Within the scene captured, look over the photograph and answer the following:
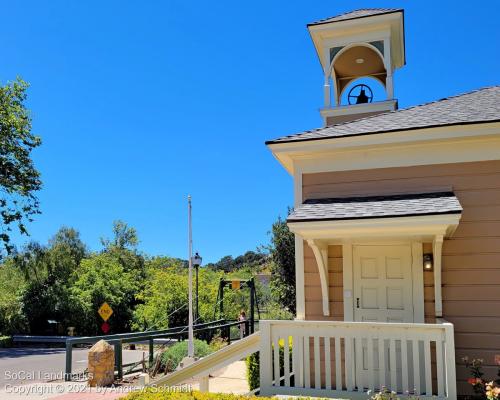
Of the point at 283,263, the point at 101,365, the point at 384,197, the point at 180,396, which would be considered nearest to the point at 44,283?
A: the point at 283,263

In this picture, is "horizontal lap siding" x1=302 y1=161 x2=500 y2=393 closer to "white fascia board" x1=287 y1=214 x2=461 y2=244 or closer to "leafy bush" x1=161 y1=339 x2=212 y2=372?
"white fascia board" x1=287 y1=214 x2=461 y2=244

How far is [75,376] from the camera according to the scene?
34.3 ft

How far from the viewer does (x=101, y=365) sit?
9555 millimetres

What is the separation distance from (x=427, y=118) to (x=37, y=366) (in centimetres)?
1277

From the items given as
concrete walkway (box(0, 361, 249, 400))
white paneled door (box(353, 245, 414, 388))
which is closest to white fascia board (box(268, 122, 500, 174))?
white paneled door (box(353, 245, 414, 388))

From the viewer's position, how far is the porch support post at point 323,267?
21.4 ft

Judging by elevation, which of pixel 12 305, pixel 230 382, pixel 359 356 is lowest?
pixel 230 382

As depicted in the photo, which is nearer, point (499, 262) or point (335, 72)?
point (499, 262)

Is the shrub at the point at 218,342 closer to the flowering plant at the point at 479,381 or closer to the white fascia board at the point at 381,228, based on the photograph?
the white fascia board at the point at 381,228

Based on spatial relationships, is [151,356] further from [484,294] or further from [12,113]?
[12,113]

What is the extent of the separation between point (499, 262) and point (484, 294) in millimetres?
458

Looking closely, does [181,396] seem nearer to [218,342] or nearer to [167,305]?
[218,342]

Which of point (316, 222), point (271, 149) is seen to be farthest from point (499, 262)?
point (271, 149)

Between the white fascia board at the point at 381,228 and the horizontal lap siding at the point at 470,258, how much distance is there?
1.25 feet
